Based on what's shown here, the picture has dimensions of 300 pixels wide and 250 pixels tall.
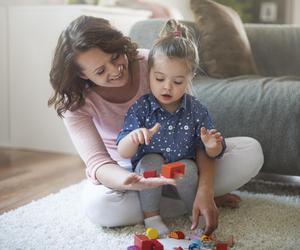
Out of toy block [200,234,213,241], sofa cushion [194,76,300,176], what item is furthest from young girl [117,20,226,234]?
sofa cushion [194,76,300,176]

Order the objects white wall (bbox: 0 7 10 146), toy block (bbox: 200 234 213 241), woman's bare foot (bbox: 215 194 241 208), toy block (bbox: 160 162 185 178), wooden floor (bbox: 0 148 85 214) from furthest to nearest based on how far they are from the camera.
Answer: white wall (bbox: 0 7 10 146) → wooden floor (bbox: 0 148 85 214) → woman's bare foot (bbox: 215 194 241 208) → toy block (bbox: 200 234 213 241) → toy block (bbox: 160 162 185 178)

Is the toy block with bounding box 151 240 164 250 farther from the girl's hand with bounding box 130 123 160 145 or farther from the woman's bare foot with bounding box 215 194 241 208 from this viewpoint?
the woman's bare foot with bounding box 215 194 241 208

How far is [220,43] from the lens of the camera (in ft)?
5.70

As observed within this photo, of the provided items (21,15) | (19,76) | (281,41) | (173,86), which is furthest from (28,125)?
(173,86)

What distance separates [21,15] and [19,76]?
0.93 feet

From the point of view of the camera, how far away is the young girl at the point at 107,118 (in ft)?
3.67

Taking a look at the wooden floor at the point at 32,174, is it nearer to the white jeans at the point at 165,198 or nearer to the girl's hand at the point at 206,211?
the white jeans at the point at 165,198

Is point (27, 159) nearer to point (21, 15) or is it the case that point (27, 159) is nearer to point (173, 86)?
point (21, 15)

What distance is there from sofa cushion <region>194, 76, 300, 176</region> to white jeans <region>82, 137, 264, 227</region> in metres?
0.14

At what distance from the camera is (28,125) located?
92.1 inches

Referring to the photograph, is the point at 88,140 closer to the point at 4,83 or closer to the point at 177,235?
the point at 177,235

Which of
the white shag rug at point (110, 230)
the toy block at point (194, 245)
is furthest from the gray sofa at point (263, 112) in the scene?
the toy block at point (194, 245)

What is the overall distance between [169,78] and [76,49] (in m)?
0.22

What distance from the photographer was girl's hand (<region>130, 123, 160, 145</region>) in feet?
3.32
